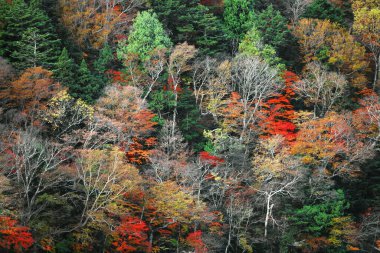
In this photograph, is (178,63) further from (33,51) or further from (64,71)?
(33,51)

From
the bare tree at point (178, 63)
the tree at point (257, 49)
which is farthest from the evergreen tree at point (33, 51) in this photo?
the tree at point (257, 49)

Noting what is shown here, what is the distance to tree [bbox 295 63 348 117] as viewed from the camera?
4506cm

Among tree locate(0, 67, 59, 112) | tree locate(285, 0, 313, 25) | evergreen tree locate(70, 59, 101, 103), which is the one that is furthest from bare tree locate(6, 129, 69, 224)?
tree locate(285, 0, 313, 25)

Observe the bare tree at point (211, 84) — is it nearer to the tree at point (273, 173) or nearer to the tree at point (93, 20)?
the tree at point (273, 173)

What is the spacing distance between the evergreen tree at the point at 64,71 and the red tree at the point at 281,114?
55.6ft

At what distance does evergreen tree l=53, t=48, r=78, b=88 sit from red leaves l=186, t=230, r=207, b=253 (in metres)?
16.0

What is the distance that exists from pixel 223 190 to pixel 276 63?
17.5 metres

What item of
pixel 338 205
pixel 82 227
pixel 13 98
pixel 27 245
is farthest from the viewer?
pixel 338 205

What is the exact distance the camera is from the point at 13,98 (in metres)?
36.4

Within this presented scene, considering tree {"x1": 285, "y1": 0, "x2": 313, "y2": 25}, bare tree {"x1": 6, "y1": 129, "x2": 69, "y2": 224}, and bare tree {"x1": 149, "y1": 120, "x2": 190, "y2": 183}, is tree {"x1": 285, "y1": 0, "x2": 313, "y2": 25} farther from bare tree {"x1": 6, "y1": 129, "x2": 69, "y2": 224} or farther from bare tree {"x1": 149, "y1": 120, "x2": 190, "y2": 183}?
bare tree {"x1": 6, "y1": 129, "x2": 69, "y2": 224}

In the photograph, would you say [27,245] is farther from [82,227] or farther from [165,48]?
[165,48]

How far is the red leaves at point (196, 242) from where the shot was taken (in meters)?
34.2

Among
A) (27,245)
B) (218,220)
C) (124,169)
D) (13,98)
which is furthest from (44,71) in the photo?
(218,220)

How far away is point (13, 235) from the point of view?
27.5 meters
